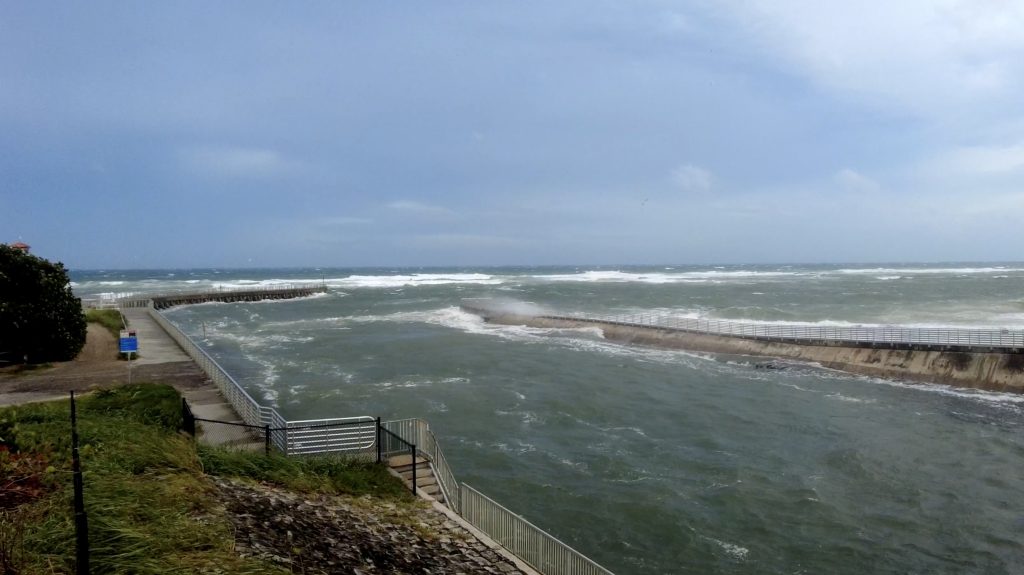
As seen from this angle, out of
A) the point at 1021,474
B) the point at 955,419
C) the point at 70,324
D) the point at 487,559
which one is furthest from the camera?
the point at 70,324

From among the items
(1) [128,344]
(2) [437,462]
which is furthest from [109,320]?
(2) [437,462]

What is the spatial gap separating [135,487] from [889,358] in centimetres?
3352

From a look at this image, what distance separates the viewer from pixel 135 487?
8.42 metres

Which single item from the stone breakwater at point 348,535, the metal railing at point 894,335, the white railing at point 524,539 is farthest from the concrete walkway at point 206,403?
the metal railing at point 894,335

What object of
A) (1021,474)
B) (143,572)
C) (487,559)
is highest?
(143,572)

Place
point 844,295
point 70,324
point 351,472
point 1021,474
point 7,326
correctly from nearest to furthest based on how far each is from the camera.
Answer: point 351,472 < point 1021,474 < point 7,326 < point 70,324 < point 844,295

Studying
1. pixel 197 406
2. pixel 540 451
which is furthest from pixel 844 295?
pixel 197 406

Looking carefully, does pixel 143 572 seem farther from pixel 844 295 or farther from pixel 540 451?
pixel 844 295

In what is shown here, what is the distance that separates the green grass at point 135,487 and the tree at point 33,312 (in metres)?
17.5

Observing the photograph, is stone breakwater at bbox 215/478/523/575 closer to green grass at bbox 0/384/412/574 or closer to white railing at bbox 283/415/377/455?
green grass at bbox 0/384/412/574

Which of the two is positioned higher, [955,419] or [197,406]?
[197,406]

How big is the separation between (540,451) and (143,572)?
13.3 meters

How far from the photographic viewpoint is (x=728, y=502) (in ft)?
48.4

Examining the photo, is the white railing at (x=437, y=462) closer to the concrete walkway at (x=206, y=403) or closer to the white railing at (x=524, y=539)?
the white railing at (x=524, y=539)
